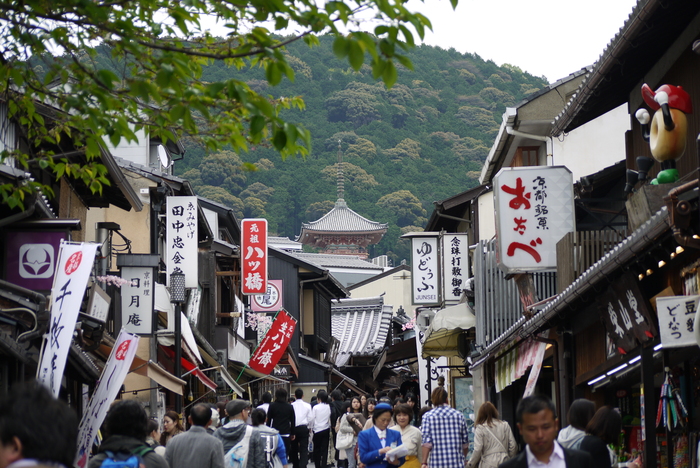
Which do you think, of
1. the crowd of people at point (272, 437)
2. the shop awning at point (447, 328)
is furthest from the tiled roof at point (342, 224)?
the crowd of people at point (272, 437)

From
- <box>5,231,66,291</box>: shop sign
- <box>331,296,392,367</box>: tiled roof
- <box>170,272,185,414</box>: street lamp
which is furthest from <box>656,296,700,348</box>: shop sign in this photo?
<box>331,296,392,367</box>: tiled roof

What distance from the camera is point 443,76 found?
120 m

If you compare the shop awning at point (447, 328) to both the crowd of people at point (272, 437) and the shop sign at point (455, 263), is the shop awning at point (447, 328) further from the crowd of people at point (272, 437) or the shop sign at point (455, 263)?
the crowd of people at point (272, 437)

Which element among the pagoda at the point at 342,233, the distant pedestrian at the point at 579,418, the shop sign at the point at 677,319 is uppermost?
the pagoda at the point at 342,233

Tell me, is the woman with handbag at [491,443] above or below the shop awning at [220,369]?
below

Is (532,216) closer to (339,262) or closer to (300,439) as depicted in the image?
(300,439)

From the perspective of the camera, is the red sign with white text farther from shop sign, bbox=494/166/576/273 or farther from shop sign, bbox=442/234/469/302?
shop sign, bbox=494/166/576/273

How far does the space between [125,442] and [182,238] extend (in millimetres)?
14193

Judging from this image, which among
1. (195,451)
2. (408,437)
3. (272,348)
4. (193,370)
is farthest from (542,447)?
(272,348)

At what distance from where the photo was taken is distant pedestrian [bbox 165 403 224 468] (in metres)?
7.43

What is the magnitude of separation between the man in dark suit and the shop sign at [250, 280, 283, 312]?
3021cm

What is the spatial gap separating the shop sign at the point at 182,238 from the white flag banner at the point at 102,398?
9.83 meters

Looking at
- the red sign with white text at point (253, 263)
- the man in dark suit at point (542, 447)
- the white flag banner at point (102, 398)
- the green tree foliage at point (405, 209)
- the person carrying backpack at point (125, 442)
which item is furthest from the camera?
the green tree foliage at point (405, 209)

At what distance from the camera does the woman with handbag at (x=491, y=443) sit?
9.65 meters
